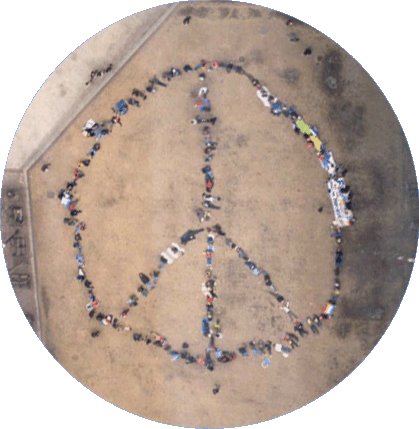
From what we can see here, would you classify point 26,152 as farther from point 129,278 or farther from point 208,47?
point 208,47

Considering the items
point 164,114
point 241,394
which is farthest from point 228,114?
A: point 241,394

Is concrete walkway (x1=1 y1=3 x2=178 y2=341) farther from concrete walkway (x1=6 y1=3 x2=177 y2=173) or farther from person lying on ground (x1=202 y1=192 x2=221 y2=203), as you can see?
person lying on ground (x1=202 y1=192 x2=221 y2=203)

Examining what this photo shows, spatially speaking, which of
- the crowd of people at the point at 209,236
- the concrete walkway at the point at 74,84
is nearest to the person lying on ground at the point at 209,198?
the crowd of people at the point at 209,236

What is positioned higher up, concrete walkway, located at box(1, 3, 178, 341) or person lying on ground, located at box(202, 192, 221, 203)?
concrete walkway, located at box(1, 3, 178, 341)

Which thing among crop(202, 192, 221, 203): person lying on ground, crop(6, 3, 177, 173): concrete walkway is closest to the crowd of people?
crop(202, 192, 221, 203): person lying on ground

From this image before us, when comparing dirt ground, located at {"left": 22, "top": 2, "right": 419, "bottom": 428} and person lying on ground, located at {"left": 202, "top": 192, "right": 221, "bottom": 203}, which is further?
person lying on ground, located at {"left": 202, "top": 192, "right": 221, "bottom": 203}

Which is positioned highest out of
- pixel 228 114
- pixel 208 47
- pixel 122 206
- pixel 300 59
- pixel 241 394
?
pixel 208 47

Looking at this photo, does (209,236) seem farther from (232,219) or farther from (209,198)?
(209,198)
